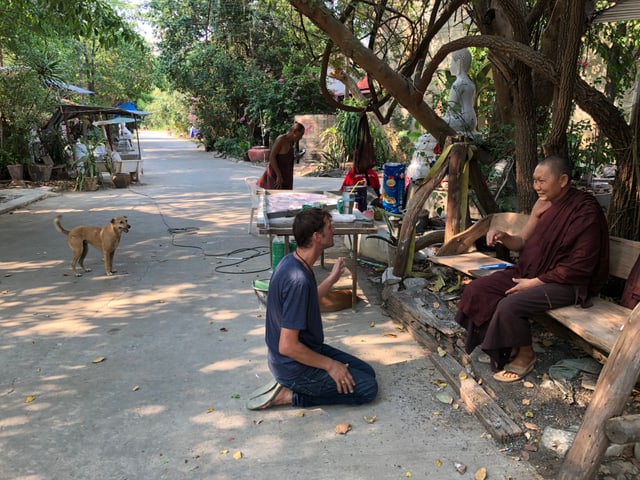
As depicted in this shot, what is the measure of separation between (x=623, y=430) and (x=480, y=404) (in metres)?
0.91

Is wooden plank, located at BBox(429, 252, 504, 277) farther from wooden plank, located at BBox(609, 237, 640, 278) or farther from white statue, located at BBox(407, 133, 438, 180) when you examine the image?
white statue, located at BBox(407, 133, 438, 180)

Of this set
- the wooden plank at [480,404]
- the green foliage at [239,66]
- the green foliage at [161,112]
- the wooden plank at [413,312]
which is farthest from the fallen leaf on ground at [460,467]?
the green foliage at [161,112]

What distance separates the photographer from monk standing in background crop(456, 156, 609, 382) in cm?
323

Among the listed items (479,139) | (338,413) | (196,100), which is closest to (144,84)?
(196,100)

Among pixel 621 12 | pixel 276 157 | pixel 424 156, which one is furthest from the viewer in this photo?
pixel 424 156

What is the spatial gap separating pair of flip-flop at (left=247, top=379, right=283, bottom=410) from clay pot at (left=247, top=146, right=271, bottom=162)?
17958 millimetres

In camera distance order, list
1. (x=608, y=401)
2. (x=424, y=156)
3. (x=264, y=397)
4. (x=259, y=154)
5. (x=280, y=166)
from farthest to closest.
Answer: (x=259, y=154) < (x=424, y=156) < (x=280, y=166) < (x=264, y=397) < (x=608, y=401)

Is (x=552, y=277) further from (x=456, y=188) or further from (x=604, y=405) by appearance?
(x=456, y=188)

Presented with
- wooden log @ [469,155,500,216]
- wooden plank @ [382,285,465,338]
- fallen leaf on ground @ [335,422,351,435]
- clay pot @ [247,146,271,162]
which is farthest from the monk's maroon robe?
clay pot @ [247,146,271,162]

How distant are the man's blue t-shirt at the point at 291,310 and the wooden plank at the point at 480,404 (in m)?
0.96

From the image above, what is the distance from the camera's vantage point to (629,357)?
2391mm

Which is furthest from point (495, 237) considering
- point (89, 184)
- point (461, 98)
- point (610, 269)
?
point (89, 184)

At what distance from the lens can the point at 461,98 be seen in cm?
725

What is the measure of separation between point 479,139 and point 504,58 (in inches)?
44.8
